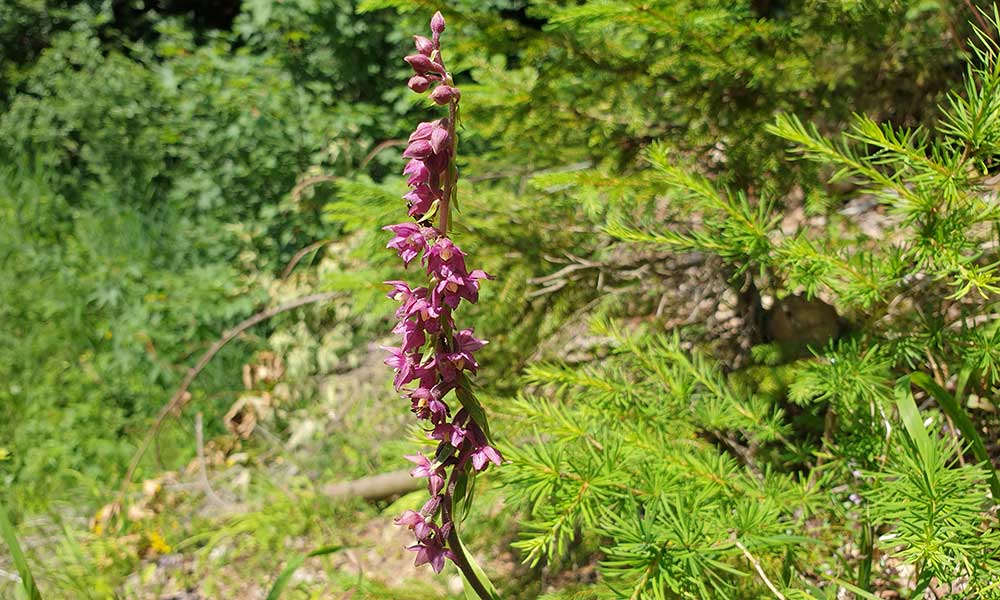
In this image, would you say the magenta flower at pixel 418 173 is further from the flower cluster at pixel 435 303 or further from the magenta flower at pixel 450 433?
the magenta flower at pixel 450 433

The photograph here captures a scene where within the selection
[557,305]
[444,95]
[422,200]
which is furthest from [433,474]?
[557,305]

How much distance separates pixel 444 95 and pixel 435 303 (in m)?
0.26

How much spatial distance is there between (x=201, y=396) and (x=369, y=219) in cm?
233

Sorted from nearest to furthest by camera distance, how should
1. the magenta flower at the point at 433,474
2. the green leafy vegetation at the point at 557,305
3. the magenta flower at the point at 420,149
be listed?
the magenta flower at the point at 420,149 → the magenta flower at the point at 433,474 → the green leafy vegetation at the point at 557,305

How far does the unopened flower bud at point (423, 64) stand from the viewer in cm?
95

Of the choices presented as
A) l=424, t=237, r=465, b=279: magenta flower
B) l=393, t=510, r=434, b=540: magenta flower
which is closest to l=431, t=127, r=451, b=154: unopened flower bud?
l=424, t=237, r=465, b=279: magenta flower

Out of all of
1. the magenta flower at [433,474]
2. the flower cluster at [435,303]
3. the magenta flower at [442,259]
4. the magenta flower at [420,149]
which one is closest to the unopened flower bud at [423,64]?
the flower cluster at [435,303]

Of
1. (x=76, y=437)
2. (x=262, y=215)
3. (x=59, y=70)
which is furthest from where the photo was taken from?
(x=59, y=70)

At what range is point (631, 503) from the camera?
117 cm

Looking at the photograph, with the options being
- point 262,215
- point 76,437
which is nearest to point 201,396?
point 76,437

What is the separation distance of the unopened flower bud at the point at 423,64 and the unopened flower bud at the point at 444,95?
0.12 ft

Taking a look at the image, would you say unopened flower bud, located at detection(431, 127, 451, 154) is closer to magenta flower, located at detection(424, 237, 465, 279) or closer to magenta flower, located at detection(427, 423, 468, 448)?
magenta flower, located at detection(424, 237, 465, 279)

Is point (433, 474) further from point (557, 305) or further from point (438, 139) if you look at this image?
point (557, 305)

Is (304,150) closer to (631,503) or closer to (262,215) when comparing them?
(262,215)
